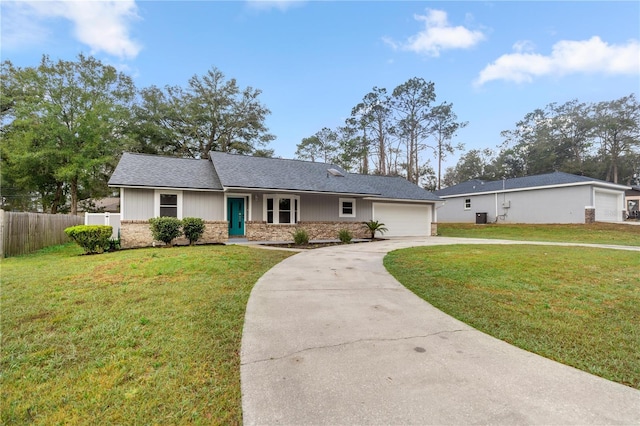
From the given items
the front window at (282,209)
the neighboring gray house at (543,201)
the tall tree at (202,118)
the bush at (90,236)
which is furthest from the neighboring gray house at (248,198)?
the tall tree at (202,118)

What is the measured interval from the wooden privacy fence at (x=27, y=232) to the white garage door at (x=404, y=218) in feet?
51.1

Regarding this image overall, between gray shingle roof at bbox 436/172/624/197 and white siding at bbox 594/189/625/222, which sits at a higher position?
gray shingle roof at bbox 436/172/624/197

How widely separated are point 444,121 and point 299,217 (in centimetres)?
2381

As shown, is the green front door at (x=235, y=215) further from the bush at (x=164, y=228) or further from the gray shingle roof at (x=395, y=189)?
the gray shingle roof at (x=395, y=189)

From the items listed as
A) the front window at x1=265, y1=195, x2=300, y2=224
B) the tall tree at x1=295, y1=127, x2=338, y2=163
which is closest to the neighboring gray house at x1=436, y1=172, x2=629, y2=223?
the tall tree at x1=295, y1=127, x2=338, y2=163

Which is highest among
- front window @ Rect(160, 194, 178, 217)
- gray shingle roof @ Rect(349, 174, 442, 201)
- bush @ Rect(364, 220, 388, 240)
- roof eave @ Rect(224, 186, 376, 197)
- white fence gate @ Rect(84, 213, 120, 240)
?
gray shingle roof @ Rect(349, 174, 442, 201)

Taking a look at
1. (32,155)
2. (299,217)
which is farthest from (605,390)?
(32,155)

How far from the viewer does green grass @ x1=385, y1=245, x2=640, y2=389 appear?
2891 mm

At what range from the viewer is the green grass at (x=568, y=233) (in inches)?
585

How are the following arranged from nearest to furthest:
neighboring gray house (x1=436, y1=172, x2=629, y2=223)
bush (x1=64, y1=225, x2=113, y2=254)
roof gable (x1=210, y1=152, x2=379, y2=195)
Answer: bush (x1=64, y1=225, x2=113, y2=254) → roof gable (x1=210, y1=152, x2=379, y2=195) → neighboring gray house (x1=436, y1=172, x2=629, y2=223)

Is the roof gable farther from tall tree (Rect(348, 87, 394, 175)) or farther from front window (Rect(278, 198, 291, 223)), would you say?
tall tree (Rect(348, 87, 394, 175))

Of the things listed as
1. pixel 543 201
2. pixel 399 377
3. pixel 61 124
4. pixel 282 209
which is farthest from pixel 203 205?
pixel 543 201

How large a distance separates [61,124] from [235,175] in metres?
16.3

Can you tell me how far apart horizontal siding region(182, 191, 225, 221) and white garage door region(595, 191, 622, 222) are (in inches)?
979
